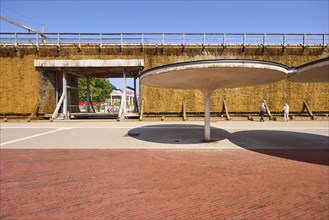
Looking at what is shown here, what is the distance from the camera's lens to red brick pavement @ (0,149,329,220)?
4.01 metres

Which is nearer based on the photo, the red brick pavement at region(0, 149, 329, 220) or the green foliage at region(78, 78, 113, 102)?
the red brick pavement at region(0, 149, 329, 220)

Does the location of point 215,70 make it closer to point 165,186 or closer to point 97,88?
point 165,186

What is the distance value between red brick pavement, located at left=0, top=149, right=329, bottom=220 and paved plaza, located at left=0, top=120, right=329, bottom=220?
21 millimetres

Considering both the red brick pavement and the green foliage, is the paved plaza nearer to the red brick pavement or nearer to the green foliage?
the red brick pavement

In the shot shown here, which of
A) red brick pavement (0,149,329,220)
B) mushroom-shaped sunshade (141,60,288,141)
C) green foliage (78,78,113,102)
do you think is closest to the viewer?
red brick pavement (0,149,329,220)

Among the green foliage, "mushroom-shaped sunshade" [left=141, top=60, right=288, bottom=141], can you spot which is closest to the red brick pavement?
"mushroom-shaped sunshade" [left=141, top=60, right=288, bottom=141]

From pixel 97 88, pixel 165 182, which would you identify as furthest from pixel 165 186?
pixel 97 88

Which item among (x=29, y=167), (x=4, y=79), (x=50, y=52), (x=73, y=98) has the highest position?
(x=50, y=52)

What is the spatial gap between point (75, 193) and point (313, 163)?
333 inches

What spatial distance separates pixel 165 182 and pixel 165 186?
27cm

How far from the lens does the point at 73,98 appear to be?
30234 millimetres

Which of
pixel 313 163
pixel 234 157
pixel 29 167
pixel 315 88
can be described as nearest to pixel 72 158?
pixel 29 167

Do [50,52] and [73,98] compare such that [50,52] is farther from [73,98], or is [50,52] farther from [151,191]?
[151,191]

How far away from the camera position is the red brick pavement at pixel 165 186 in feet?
13.1
